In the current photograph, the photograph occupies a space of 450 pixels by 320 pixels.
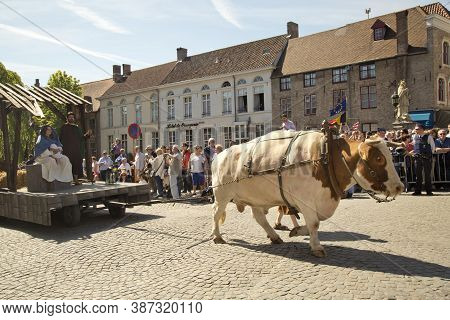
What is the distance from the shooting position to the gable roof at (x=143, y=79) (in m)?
44.3

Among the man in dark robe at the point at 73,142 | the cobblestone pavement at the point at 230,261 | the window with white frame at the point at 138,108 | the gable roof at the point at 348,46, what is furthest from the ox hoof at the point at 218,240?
the window with white frame at the point at 138,108

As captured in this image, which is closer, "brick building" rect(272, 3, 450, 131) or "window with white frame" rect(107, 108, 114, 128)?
"brick building" rect(272, 3, 450, 131)

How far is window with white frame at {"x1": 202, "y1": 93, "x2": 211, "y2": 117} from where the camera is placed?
126 feet

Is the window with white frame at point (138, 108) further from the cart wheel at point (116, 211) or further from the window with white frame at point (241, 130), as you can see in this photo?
the cart wheel at point (116, 211)

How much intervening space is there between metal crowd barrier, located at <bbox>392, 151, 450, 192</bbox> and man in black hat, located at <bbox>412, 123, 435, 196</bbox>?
0.39 meters

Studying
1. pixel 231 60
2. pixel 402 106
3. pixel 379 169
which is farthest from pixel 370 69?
pixel 379 169

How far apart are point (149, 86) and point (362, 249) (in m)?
40.6

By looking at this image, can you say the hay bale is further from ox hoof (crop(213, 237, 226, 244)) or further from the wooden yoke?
the wooden yoke

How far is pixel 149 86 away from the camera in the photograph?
43.9 meters

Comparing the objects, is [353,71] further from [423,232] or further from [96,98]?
[96,98]

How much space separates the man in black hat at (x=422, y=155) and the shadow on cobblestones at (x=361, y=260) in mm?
6799

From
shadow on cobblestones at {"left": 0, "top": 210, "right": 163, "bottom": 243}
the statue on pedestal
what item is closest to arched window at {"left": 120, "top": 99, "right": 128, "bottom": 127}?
the statue on pedestal

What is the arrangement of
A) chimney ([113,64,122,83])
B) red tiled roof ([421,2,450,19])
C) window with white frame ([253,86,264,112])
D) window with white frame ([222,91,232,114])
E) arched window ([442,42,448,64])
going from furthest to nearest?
chimney ([113,64,122,83]), window with white frame ([222,91,232,114]), window with white frame ([253,86,264,112]), red tiled roof ([421,2,450,19]), arched window ([442,42,448,64])

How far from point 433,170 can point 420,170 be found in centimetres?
102
